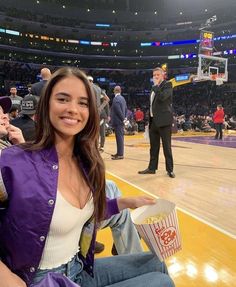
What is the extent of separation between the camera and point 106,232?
A: 323 cm

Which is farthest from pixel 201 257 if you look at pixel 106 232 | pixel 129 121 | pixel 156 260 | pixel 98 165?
pixel 129 121

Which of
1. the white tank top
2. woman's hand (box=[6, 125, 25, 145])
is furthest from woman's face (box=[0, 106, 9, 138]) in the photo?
the white tank top

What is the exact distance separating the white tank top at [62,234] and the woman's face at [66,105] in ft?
0.98

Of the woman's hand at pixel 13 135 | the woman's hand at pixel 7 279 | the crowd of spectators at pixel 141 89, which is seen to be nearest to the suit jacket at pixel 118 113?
the woman's hand at pixel 13 135

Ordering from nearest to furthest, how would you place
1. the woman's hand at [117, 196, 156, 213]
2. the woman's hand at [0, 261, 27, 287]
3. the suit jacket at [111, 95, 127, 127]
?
the woman's hand at [0, 261, 27, 287] → the woman's hand at [117, 196, 156, 213] → the suit jacket at [111, 95, 127, 127]

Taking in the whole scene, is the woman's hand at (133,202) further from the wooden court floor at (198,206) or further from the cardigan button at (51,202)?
the wooden court floor at (198,206)

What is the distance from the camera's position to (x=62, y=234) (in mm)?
1345

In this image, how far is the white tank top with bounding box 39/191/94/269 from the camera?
51.3 inches

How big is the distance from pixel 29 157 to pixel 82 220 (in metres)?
0.35

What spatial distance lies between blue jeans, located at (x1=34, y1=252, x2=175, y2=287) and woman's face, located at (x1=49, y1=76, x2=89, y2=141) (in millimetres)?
562

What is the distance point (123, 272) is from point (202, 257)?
133cm

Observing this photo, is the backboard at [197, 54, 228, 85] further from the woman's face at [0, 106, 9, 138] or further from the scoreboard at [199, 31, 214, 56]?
the woman's face at [0, 106, 9, 138]

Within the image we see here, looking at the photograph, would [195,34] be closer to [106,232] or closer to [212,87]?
[212,87]

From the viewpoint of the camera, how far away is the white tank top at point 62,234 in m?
1.30
